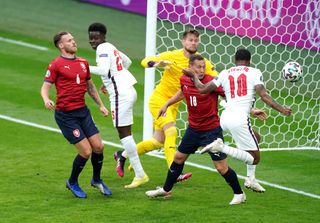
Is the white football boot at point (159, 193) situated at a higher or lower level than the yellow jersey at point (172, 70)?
lower

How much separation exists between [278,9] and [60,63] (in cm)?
602

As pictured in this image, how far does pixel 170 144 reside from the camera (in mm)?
13094

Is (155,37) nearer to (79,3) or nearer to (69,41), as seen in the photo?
(69,41)

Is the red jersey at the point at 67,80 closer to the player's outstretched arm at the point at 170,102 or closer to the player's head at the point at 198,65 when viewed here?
the player's outstretched arm at the point at 170,102

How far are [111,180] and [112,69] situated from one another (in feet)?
4.89

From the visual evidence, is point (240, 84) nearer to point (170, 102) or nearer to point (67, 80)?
point (170, 102)

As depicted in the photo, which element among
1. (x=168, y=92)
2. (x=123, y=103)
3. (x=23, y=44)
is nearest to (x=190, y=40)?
(x=168, y=92)

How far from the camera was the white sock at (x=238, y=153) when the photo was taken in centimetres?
1166

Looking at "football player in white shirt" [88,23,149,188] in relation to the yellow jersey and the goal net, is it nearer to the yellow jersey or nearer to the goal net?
the yellow jersey

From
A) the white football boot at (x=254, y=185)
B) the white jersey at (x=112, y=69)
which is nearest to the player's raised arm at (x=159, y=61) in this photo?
the white jersey at (x=112, y=69)

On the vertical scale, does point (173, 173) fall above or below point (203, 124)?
below

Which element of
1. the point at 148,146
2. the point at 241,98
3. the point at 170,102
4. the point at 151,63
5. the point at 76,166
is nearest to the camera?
the point at 241,98

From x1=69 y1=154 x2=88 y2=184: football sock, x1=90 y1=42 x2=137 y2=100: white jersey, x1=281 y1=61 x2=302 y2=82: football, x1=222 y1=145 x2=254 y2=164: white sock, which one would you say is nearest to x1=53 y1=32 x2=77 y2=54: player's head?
x1=90 y1=42 x2=137 y2=100: white jersey

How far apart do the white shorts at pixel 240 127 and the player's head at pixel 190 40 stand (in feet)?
3.89
